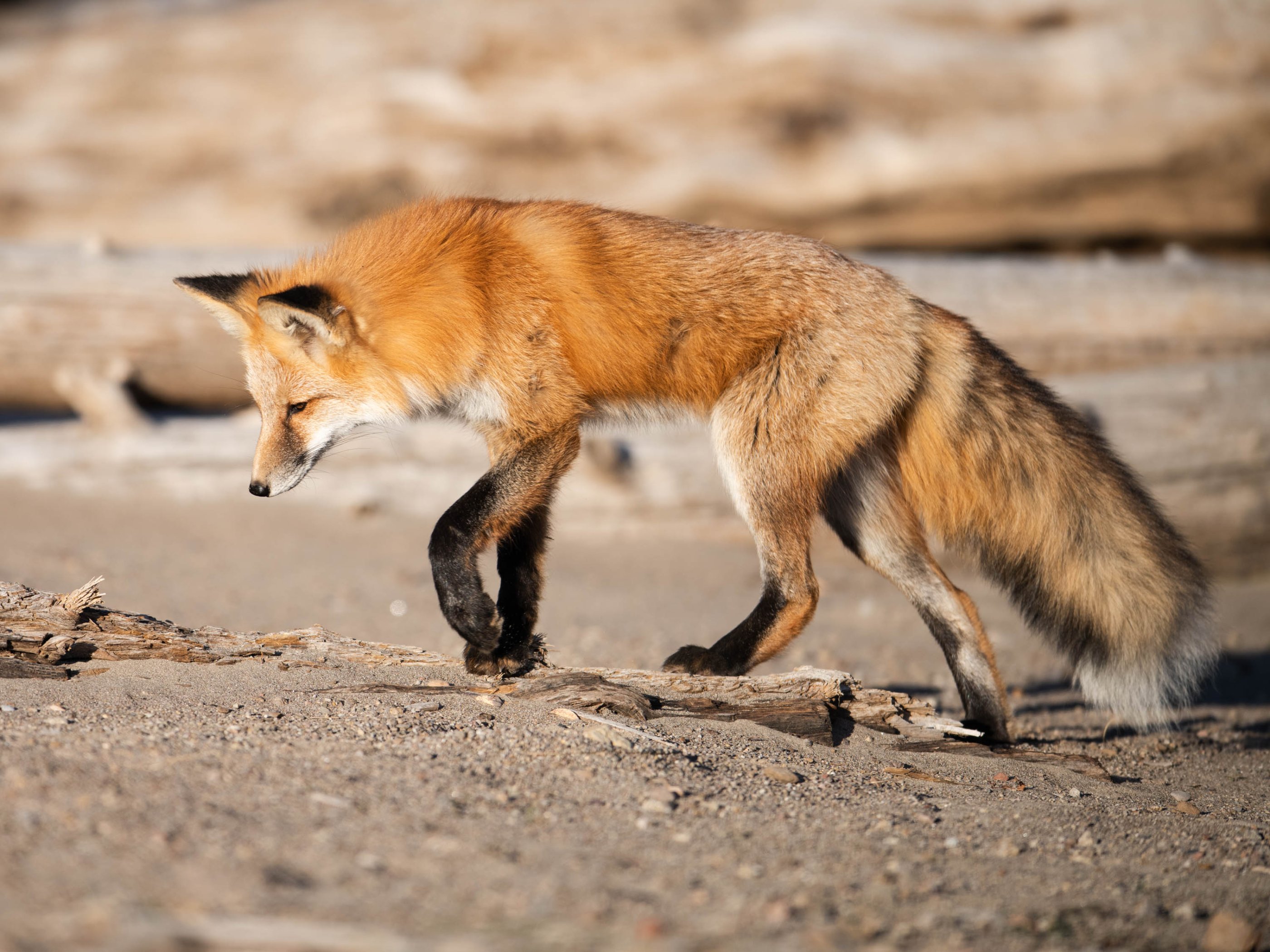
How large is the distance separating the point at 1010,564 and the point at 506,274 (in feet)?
6.65

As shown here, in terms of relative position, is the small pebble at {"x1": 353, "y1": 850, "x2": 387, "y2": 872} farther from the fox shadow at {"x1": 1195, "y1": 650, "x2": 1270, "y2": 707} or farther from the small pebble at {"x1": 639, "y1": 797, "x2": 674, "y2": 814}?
the fox shadow at {"x1": 1195, "y1": 650, "x2": 1270, "y2": 707}

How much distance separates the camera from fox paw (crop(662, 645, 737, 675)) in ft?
11.1

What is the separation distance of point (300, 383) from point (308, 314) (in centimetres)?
34

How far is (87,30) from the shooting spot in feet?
27.0

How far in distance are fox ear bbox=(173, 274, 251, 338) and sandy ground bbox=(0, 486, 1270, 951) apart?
4.23 ft

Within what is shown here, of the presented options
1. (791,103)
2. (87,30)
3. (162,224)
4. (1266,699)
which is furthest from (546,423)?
(87,30)

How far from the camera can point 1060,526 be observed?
3.53 metres

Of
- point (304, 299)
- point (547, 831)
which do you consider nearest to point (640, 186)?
point (304, 299)

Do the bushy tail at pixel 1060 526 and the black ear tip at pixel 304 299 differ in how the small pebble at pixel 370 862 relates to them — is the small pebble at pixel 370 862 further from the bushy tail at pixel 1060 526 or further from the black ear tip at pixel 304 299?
the bushy tail at pixel 1060 526

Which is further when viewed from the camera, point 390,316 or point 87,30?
point 87,30

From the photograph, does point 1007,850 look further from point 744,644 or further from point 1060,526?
point 1060,526

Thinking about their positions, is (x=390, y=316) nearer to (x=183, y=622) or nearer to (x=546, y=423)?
(x=546, y=423)

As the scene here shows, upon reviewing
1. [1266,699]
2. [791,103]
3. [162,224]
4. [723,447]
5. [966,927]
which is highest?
[791,103]

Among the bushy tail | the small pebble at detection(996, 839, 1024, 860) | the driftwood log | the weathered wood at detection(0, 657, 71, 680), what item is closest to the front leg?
the driftwood log
